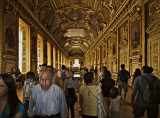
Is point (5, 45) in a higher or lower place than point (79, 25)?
lower

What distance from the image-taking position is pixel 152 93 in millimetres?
2971

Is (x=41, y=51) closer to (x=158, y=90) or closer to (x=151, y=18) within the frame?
(x=151, y=18)

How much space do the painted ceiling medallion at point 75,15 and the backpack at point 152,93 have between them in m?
20.8

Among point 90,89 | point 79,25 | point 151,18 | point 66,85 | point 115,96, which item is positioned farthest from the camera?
point 79,25

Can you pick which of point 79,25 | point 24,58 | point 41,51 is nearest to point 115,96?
point 24,58

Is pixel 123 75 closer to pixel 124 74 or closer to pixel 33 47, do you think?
pixel 124 74

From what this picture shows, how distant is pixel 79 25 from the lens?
27500 millimetres

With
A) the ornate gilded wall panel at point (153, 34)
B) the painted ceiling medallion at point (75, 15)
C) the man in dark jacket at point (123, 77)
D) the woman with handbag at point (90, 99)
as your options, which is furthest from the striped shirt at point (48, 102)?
the painted ceiling medallion at point (75, 15)

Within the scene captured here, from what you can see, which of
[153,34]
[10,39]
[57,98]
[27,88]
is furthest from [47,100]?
[10,39]

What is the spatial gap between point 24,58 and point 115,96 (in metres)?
11.6

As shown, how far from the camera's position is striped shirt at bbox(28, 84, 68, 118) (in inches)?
84.7

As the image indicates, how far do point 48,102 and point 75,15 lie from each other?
22.3m

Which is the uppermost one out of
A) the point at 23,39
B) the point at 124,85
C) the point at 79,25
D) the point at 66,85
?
the point at 79,25

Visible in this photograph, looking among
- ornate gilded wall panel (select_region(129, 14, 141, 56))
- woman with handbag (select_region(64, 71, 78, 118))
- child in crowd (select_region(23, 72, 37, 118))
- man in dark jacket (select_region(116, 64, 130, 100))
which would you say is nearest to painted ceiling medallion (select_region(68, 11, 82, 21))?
ornate gilded wall panel (select_region(129, 14, 141, 56))
